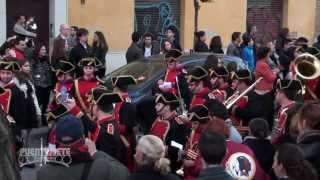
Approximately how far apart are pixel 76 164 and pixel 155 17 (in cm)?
1872

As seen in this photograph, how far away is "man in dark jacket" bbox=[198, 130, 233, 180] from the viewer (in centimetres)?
509

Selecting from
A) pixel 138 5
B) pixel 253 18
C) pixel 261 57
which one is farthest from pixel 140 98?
pixel 253 18

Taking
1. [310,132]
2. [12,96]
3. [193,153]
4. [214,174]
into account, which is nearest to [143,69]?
[12,96]

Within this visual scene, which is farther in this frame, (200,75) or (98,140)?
(200,75)

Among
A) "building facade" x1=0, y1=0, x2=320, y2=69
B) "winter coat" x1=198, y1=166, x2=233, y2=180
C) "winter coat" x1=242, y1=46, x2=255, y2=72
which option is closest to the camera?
"winter coat" x1=198, y1=166, x2=233, y2=180

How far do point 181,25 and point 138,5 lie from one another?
1589 mm

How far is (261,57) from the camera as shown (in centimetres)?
1199

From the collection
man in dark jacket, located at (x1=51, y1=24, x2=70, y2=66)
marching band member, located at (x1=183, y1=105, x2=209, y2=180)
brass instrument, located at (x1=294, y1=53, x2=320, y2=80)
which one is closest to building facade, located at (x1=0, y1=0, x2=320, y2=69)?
man in dark jacket, located at (x1=51, y1=24, x2=70, y2=66)

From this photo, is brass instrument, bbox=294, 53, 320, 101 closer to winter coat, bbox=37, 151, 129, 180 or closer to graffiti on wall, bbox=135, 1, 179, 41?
winter coat, bbox=37, 151, 129, 180

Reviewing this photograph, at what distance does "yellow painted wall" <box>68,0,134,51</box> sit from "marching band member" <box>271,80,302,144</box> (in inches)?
528

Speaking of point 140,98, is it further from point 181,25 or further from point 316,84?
point 181,25

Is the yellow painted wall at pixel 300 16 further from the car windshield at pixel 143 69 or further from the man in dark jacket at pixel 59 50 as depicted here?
the car windshield at pixel 143 69

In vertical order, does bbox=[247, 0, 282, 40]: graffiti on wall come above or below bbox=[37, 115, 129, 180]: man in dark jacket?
above

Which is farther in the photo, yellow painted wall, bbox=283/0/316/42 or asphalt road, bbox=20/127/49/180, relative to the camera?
yellow painted wall, bbox=283/0/316/42
